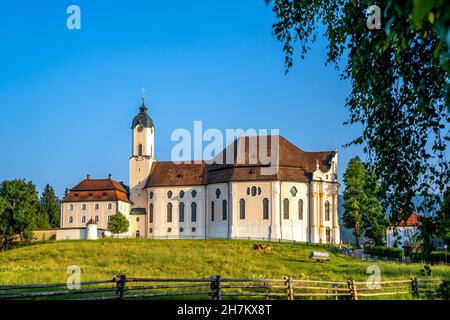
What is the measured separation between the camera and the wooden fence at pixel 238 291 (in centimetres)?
1781

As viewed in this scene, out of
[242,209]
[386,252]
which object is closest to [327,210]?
[242,209]

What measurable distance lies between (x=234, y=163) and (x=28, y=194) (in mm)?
25574

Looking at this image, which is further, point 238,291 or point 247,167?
point 247,167

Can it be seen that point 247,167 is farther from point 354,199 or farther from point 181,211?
point 354,199

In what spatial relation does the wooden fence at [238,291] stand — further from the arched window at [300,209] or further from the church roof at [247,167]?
the church roof at [247,167]

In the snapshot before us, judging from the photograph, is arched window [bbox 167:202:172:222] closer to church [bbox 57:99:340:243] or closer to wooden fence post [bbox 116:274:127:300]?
church [bbox 57:99:340:243]

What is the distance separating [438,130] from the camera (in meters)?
9.52

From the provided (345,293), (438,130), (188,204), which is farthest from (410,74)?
(188,204)

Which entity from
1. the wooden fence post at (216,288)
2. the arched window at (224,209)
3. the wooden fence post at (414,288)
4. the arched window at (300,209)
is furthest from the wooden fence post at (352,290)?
the arched window at (224,209)

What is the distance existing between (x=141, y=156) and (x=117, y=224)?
38.8 ft

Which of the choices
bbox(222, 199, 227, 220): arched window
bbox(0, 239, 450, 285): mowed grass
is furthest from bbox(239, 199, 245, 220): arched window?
bbox(0, 239, 450, 285): mowed grass

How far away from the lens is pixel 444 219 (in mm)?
9422

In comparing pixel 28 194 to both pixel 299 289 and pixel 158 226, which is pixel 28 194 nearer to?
pixel 158 226

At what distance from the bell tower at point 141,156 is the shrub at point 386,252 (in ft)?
110
